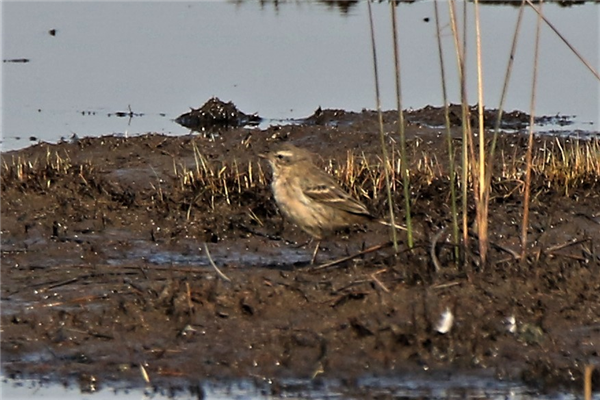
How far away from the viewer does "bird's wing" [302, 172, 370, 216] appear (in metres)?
9.84

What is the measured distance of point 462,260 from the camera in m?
8.77

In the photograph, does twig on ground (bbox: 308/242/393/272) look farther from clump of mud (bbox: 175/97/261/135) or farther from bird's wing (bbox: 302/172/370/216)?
clump of mud (bbox: 175/97/261/135)

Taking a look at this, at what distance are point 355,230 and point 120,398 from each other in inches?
156

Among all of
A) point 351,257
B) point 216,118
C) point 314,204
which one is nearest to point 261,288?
point 351,257

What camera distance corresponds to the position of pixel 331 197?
987cm

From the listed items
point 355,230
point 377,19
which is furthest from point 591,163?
point 377,19

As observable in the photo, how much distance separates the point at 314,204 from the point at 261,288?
1481mm

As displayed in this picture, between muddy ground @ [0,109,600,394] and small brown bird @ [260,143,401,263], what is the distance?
0.35 m

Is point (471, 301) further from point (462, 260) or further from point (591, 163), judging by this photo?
point (591, 163)

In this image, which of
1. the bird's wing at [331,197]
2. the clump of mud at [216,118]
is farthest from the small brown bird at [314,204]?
the clump of mud at [216,118]

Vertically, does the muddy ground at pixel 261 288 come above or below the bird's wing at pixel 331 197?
below

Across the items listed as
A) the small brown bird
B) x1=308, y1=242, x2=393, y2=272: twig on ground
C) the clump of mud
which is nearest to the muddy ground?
x1=308, y1=242, x2=393, y2=272: twig on ground

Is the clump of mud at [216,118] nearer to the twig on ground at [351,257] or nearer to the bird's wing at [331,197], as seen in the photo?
the bird's wing at [331,197]

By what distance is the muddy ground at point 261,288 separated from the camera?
776cm
